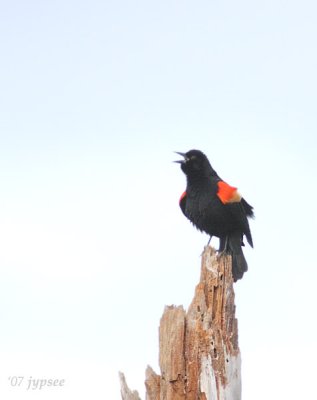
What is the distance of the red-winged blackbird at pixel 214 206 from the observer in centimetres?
1125

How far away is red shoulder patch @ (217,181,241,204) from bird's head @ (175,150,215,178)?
1.43 feet

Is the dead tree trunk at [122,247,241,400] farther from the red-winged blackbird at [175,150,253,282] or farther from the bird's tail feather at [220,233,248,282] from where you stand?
the red-winged blackbird at [175,150,253,282]

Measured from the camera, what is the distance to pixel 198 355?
733 centimetres

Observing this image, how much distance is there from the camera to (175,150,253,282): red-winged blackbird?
443 inches

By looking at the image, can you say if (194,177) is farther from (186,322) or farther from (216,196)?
(186,322)

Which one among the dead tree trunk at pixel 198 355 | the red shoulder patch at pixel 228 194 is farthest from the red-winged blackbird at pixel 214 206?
the dead tree trunk at pixel 198 355

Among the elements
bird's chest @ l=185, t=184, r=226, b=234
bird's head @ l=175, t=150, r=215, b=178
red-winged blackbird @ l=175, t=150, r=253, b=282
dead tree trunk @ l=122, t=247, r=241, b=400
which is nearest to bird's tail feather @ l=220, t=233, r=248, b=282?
red-winged blackbird @ l=175, t=150, r=253, b=282

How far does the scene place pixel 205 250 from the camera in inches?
347

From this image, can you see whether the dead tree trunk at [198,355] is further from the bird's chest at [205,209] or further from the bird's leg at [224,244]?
the bird's leg at [224,244]

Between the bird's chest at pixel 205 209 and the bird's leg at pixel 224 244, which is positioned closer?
the bird's chest at pixel 205 209

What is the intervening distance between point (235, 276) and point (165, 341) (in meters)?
3.22

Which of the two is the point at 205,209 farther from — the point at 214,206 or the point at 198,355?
A: the point at 198,355

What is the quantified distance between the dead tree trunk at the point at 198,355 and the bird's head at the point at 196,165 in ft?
13.5

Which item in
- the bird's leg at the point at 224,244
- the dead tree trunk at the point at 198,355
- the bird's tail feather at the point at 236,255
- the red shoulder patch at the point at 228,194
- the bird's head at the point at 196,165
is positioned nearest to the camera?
the dead tree trunk at the point at 198,355
